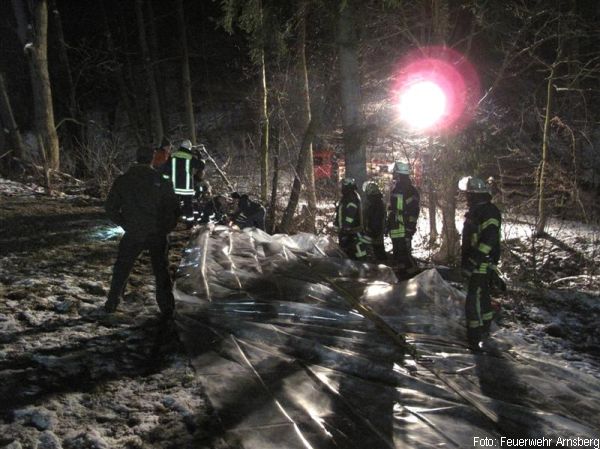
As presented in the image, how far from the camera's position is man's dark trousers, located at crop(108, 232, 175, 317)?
475cm

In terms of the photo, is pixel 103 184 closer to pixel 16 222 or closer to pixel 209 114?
pixel 16 222

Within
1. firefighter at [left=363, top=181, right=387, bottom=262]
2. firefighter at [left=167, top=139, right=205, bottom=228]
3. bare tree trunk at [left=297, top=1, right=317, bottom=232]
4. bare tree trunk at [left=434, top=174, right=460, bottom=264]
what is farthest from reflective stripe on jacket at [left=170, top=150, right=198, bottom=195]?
bare tree trunk at [left=434, top=174, right=460, bottom=264]

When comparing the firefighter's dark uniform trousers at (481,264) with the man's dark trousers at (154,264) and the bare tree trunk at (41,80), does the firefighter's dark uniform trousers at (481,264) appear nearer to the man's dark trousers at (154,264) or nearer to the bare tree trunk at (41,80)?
the man's dark trousers at (154,264)

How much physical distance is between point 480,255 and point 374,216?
3338 mm

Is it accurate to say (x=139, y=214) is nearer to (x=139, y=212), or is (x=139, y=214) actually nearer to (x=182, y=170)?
(x=139, y=212)

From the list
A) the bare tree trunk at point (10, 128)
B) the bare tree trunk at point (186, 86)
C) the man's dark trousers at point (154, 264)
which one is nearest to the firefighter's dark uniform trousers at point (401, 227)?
the man's dark trousers at point (154, 264)

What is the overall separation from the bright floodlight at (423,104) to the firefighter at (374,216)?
9.41 ft

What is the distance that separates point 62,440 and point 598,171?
805 inches

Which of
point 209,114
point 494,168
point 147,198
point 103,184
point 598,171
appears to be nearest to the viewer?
point 147,198

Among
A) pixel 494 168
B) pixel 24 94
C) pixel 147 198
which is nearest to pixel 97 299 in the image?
pixel 147 198

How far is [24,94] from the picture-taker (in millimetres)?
23406

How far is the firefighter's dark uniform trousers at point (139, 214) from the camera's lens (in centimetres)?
469

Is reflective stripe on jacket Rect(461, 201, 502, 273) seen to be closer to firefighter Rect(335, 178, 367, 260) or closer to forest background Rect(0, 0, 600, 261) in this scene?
firefighter Rect(335, 178, 367, 260)

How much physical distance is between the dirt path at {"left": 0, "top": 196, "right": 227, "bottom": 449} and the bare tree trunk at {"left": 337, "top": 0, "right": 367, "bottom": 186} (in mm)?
4697
